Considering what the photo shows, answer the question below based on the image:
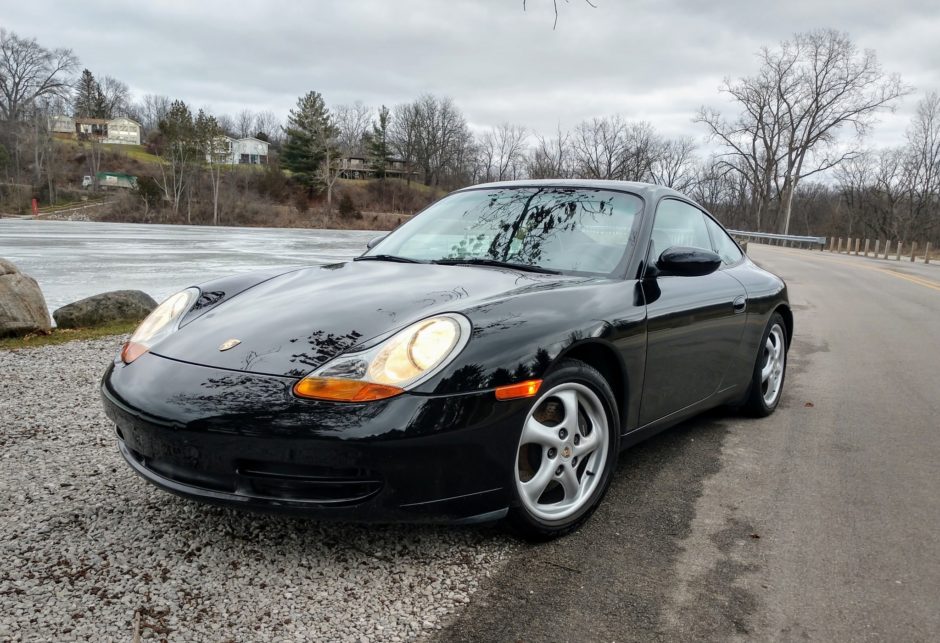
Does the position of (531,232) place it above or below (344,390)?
above

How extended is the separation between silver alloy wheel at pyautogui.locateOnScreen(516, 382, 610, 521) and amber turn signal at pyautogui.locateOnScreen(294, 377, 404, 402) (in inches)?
21.2

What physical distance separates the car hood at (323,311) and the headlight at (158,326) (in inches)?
3.8

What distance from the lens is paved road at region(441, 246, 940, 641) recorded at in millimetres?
2051

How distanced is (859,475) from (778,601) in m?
1.57

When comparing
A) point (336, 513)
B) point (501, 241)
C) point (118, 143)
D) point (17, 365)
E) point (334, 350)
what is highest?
point (118, 143)

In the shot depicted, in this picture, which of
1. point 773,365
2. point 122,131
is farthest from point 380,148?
point 773,365

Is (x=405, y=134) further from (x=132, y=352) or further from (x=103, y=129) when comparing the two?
(x=132, y=352)

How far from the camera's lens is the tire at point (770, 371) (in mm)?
4184

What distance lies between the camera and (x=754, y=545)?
2584 mm

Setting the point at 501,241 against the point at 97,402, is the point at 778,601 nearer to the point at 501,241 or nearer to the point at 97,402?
→ the point at 501,241

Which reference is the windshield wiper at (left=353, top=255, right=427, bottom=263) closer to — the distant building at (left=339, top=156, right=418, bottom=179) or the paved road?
the paved road

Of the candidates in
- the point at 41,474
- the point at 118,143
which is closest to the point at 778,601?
the point at 41,474

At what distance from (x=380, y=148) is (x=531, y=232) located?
7868 centimetres

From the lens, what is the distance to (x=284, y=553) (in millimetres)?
2326
